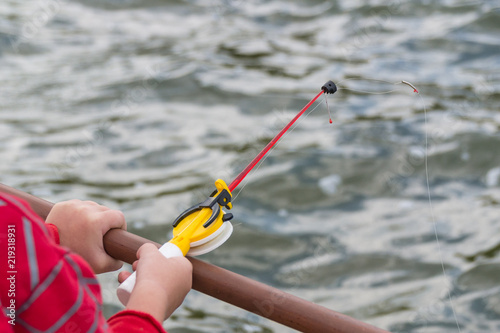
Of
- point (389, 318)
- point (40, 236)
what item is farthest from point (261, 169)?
point (40, 236)

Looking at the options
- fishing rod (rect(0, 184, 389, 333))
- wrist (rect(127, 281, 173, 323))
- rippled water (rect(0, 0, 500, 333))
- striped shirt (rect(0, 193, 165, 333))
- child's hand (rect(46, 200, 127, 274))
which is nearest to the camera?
striped shirt (rect(0, 193, 165, 333))

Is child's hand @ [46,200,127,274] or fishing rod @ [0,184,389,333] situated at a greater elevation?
child's hand @ [46,200,127,274]

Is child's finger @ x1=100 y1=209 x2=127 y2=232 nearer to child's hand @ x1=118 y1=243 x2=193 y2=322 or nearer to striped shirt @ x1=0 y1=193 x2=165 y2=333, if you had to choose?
child's hand @ x1=118 y1=243 x2=193 y2=322

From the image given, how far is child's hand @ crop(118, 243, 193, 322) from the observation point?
36.1 inches

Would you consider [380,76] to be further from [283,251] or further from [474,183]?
[283,251]

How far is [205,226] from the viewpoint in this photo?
3.51 feet

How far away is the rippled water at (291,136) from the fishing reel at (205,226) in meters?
0.89

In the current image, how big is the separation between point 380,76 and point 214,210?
332 cm

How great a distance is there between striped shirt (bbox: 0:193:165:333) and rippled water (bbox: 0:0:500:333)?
4.36ft

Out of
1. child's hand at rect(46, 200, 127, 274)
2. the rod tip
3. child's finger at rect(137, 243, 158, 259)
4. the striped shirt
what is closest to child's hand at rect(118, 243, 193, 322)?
child's finger at rect(137, 243, 158, 259)

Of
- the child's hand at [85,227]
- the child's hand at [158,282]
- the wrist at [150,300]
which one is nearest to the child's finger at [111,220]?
the child's hand at [85,227]

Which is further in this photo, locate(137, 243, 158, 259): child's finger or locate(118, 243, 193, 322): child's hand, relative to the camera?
locate(137, 243, 158, 259): child's finger

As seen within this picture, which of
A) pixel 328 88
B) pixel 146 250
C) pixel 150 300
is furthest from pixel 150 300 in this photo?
pixel 328 88

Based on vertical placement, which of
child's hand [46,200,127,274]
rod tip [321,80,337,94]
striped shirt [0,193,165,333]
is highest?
striped shirt [0,193,165,333]
